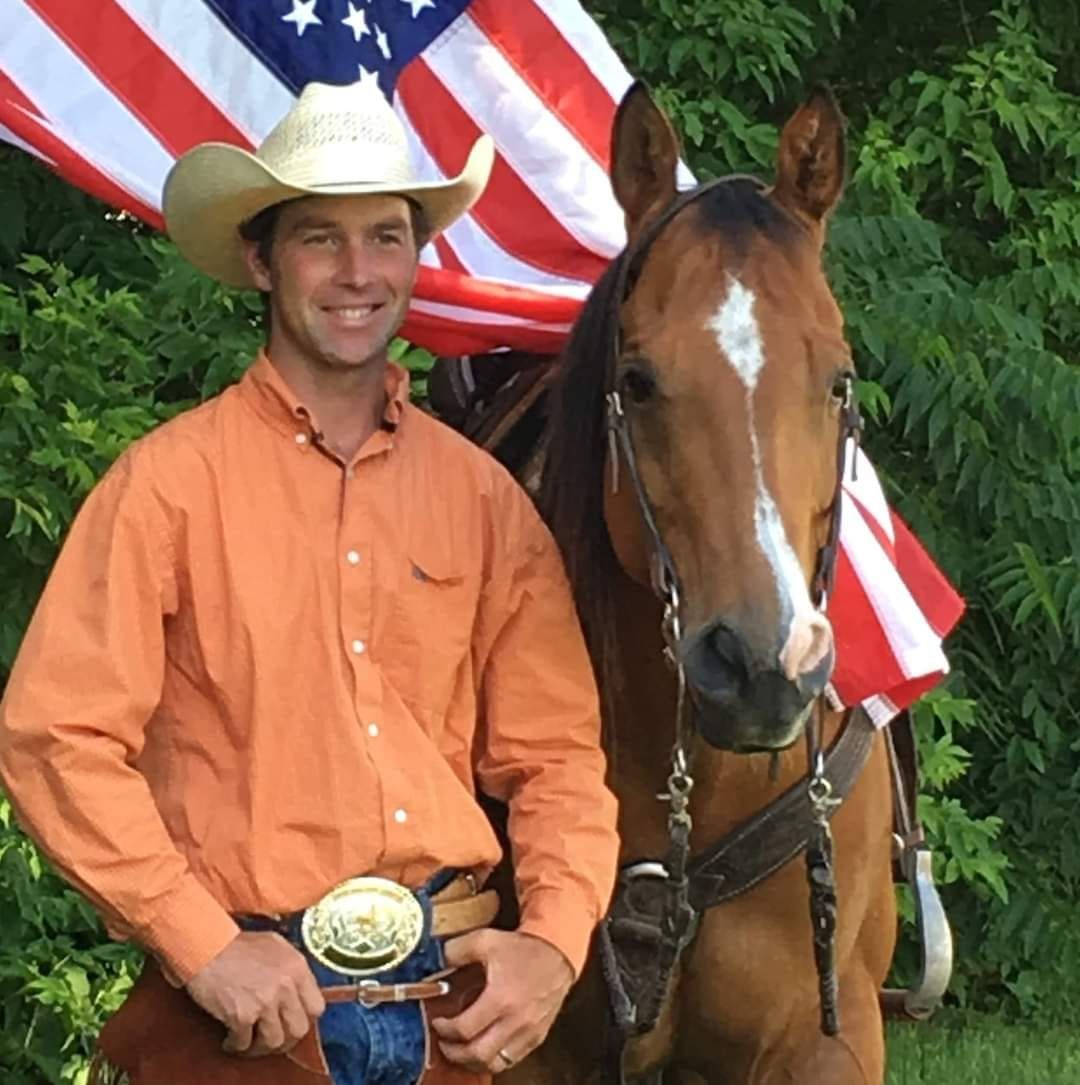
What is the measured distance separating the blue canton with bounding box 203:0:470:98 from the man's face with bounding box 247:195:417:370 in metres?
2.11

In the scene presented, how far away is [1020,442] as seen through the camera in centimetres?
723

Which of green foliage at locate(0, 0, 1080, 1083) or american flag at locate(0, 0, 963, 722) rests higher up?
american flag at locate(0, 0, 963, 722)

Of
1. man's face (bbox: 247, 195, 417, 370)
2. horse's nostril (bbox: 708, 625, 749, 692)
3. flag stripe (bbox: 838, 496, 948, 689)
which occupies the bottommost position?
flag stripe (bbox: 838, 496, 948, 689)

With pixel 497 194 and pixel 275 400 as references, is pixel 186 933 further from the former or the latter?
pixel 497 194

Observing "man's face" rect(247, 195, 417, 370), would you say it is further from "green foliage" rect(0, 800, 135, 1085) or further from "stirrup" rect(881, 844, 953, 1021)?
"green foliage" rect(0, 800, 135, 1085)

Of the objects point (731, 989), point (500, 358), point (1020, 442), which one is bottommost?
point (1020, 442)

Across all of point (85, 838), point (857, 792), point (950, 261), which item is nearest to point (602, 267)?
point (857, 792)

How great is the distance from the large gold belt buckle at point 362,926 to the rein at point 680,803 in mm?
577

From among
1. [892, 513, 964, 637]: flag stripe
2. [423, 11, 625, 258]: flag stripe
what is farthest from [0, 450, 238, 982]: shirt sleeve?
[423, 11, 625, 258]: flag stripe

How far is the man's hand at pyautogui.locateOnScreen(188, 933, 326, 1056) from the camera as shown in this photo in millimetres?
2695

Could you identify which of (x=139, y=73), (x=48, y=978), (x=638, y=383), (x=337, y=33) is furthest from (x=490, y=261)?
(x=48, y=978)

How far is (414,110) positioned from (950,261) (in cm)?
339

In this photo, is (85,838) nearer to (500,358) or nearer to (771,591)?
(771,591)

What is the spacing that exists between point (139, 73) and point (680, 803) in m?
2.35
